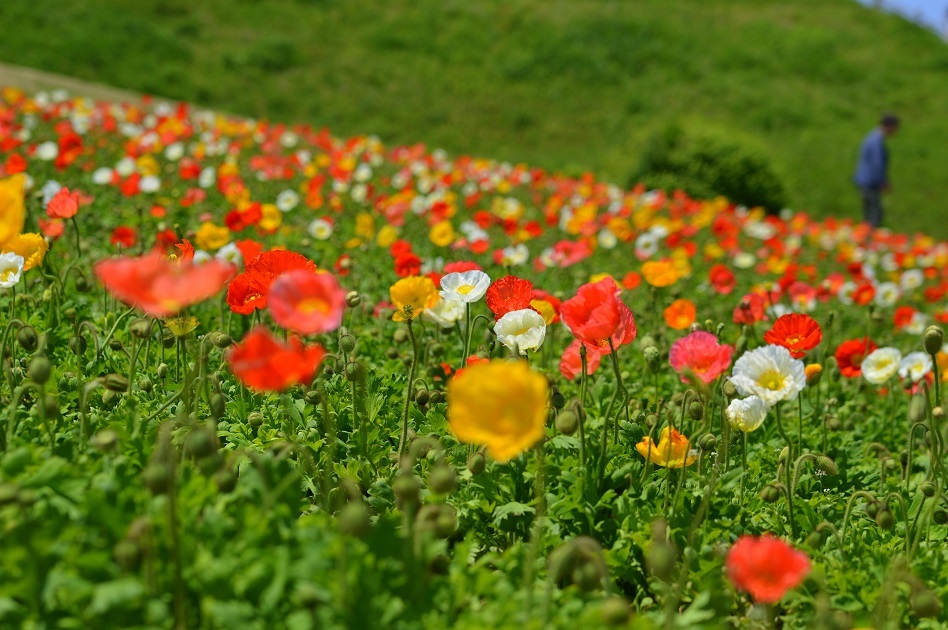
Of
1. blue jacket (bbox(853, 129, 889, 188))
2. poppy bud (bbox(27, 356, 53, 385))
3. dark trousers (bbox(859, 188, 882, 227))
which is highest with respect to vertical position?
poppy bud (bbox(27, 356, 53, 385))

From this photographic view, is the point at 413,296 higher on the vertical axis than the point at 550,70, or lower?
higher

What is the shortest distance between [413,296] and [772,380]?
93 centimetres

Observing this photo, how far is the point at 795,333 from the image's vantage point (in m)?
2.33

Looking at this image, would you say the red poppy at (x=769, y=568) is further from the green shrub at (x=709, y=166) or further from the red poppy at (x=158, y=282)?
the green shrub at (x=709, y=166)

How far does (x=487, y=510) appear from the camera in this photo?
6.43 ft

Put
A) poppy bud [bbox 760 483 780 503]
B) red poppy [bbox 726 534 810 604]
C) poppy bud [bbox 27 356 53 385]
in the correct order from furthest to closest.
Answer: poppy bud [bbox 760 483 780 503]
poppy bud [bbox 27 356 53 385]
red poppy [bbox 726 534 810 604]

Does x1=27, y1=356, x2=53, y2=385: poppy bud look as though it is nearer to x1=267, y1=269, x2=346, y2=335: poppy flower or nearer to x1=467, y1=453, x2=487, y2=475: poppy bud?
x1=267, y1=269, x2=346, y2=335: poppy flower

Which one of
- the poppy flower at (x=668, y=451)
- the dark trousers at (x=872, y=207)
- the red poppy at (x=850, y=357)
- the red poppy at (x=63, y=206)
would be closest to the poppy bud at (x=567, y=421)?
the poppy flower at (x=668, y=451)

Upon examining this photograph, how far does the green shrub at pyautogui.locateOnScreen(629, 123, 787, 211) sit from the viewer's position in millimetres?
A: 11414

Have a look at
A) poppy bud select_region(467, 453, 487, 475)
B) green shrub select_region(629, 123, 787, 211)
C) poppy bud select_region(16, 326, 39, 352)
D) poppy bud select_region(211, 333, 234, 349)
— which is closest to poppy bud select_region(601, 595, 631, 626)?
poppy bud select_region(467, 453, 487, 475)

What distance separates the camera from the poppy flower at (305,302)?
4.77 feet

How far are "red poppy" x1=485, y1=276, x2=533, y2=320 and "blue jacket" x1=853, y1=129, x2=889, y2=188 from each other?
936cm

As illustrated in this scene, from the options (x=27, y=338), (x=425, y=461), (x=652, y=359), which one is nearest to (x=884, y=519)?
(x=652, y=359)

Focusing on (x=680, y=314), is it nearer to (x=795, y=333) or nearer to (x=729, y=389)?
(x=795, y=333)
